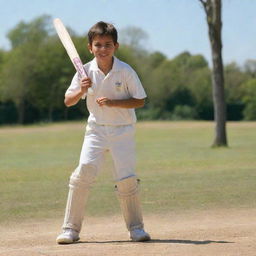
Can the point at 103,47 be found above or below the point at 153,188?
above

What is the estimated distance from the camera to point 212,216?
967 centimetres

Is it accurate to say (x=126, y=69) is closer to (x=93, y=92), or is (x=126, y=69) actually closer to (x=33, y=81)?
(x=93, y=92)

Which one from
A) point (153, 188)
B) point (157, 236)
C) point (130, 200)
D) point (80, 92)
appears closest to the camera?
point (80, 92)

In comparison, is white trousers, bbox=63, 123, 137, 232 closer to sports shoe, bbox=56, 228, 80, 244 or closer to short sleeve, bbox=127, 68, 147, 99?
sports shoe, bbox=56, 228, 80, 244

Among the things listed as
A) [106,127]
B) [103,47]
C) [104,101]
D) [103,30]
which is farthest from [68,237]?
[103,30]

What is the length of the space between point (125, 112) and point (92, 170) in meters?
0.67

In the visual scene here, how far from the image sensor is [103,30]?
24.6 ft

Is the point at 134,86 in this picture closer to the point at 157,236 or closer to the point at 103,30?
the point at 103,30

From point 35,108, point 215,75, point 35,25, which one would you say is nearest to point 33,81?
point 35,108

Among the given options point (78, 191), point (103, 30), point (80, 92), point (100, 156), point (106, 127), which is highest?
point (103, 30)

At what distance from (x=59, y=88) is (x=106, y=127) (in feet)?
269

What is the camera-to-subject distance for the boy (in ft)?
24.7

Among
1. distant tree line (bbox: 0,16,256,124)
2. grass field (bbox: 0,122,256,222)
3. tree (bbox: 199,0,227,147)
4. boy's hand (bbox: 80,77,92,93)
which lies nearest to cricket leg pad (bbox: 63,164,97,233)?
boy's hand (bbox: 80,77,92,93)

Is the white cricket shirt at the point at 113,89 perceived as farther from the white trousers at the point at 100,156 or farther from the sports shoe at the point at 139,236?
the sports shoe at the point at 139,236
